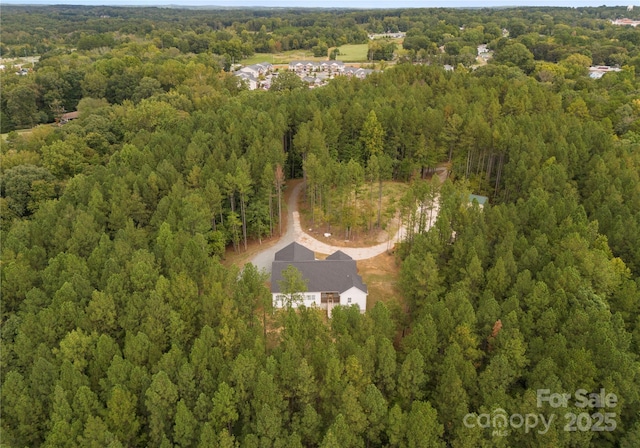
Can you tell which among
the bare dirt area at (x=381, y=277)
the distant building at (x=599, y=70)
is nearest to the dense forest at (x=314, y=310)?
the bare dirt area at (x=381, y=277)

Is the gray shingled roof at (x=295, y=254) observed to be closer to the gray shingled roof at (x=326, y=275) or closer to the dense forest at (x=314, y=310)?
the gray shingled roof at (x=326, y=275)

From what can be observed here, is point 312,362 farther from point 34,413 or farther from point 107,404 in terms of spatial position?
point 34,413

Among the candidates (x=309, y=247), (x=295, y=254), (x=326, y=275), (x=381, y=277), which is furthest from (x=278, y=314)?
(x=309, y=247)

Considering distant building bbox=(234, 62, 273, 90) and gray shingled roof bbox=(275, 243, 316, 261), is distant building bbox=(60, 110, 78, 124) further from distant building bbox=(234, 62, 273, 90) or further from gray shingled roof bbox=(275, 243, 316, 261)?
gray shingled roof bbox=(275, 243, 316, 261)

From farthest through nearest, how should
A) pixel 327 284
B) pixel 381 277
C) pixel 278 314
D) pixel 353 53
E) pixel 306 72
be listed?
1. pixel 353 53
2. pixel 306 72
3. pixel 381 277
4. pixel 327 284
5. pixel 278 314

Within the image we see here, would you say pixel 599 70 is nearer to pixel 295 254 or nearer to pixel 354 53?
pixel 354 53

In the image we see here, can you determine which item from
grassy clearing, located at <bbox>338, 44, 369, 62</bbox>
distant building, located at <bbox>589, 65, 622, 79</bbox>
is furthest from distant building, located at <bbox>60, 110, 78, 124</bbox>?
distant building, located at <bbox>589, 65, 622, 79</bbox>
